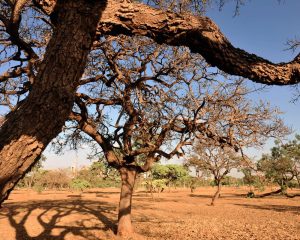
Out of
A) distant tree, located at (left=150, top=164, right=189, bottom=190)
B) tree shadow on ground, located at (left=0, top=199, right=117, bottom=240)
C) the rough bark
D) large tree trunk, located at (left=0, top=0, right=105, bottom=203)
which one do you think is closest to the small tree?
distant tree, located at (left=150, top=164, right=189, bottom=190)

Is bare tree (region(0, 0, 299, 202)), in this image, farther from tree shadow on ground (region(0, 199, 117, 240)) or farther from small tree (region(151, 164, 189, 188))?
small tree (region(151, 164, 189, 188))

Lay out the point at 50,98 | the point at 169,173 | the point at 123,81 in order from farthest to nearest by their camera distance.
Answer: the point at 169,173 → the point at 123,81 → the point at 50,98

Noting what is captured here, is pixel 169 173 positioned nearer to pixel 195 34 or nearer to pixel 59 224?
pixel 59 224

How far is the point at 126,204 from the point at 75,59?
12.4 meters

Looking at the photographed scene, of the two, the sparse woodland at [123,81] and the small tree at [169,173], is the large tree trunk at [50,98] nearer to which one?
the sparse woodland at [123,81]

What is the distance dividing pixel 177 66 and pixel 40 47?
5.60m

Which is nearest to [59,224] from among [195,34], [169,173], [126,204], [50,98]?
[126,204]

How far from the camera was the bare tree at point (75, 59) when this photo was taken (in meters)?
2.40

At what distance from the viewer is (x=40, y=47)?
11.8 meters

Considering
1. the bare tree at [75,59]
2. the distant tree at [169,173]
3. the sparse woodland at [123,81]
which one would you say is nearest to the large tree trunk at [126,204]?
the sparse woodland at [123,81]

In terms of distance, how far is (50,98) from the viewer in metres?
2.46

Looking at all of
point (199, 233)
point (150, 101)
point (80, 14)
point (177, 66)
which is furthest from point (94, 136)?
point (80, 14)

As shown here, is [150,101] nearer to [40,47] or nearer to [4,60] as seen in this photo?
[40,47]

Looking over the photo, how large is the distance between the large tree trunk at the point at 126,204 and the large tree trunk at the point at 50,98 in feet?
39.6
